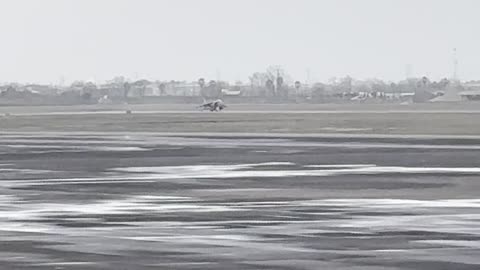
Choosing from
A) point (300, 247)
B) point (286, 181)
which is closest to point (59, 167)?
point (286, 181)

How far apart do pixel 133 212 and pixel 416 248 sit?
6.48 metres

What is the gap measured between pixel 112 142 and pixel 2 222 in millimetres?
29357

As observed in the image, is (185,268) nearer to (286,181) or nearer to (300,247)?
(300,247)

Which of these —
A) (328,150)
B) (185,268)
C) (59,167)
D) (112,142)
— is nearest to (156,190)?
(59,167)

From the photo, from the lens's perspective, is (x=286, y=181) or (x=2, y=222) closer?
(x=2, y=222)

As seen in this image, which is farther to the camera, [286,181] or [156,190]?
[286,181]

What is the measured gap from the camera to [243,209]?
65.7 feet

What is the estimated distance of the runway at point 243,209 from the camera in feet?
45.9

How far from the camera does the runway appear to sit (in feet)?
45.9

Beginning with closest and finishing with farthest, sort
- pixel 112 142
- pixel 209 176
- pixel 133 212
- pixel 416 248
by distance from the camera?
1. pixel 416 248
2. pixel 133 212
3. pixel 209 176
4. pixel 112 142

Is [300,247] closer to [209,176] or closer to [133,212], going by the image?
[133,212]

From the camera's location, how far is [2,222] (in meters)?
18.2

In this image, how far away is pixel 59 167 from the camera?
32.2 m

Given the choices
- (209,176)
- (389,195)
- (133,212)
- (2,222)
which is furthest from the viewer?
(209,176)
